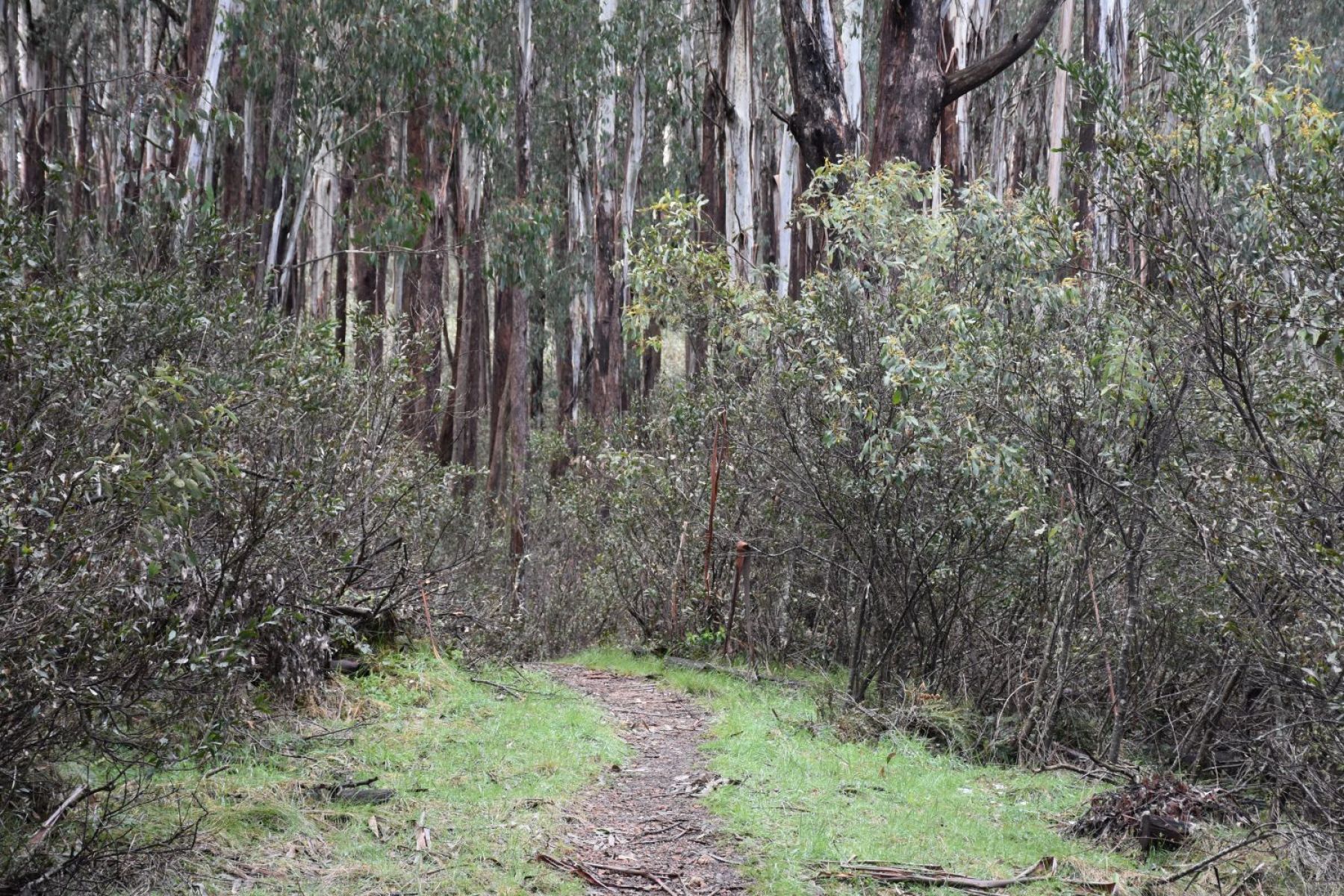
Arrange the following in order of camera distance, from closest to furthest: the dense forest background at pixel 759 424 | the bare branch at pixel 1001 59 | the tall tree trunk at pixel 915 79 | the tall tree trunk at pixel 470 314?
the dense forest background at pixel 759 424, the bare branch at pixel 1001 59, the tall tree trunk at pixel 915 79, the tall tree trunk at pixel 470 314

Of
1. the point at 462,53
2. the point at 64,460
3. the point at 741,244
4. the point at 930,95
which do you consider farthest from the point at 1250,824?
the point at 462,53

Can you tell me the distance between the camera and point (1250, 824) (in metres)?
5.61

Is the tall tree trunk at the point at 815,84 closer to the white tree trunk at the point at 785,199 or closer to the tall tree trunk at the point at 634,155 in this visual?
the white tree trunk at the point at 785,199

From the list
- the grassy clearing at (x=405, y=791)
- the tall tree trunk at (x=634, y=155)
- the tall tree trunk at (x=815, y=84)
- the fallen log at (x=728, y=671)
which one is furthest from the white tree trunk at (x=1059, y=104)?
the grassy clearing at (x=405, y=791)

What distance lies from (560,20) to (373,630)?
13828 millimetres

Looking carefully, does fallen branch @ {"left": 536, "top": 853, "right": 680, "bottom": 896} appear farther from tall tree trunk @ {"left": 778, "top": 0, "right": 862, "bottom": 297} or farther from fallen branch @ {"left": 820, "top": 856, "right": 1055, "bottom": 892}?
tall tree trunk @ {"left": 778, "top": 0, "right": 862, "bottom": 297}

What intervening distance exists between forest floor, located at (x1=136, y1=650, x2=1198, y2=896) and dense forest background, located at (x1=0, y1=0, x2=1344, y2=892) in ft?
1.36

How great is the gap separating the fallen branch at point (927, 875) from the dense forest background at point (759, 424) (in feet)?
3.61

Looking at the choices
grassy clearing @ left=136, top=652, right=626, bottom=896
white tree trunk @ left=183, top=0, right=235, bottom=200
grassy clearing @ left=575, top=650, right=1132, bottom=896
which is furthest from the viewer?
white tree trunk @ left=183, top=0, right=235, bottom=200

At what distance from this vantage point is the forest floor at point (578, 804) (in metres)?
4.75

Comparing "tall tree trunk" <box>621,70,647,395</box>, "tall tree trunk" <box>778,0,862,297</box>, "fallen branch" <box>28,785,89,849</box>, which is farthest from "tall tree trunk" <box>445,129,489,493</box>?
"fallen branch" <box>28,785,89,849</box>

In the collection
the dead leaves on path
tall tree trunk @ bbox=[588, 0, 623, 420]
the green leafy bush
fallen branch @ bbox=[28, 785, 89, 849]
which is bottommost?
the dead leaves on path

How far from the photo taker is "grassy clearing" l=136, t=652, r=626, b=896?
4.53 metres

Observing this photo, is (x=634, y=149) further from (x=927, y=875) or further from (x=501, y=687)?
(x=927, y=875)
